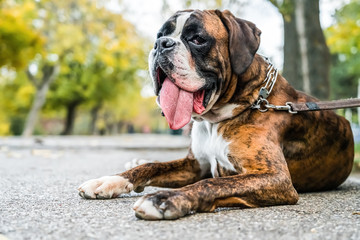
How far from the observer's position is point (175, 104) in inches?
124

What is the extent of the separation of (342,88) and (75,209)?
3713 cm

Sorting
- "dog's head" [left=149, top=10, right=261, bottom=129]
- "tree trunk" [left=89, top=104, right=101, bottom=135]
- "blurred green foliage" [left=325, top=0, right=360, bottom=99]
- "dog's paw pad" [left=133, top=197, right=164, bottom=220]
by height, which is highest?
"blurred green foliage" [left=325, top=0, right=360, bottom=99]

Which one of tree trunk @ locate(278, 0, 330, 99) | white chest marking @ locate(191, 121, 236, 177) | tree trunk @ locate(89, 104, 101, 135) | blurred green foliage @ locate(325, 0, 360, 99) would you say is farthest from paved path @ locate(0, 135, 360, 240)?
tree trunk @ locate(89, 104, 101, 135)

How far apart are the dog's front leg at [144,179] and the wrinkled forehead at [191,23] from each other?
1.19m

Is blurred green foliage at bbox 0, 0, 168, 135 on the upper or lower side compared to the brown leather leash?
upper

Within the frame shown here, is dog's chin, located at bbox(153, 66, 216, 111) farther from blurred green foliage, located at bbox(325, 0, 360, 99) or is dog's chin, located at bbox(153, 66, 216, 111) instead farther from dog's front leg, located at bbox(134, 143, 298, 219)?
blurred green foliage, located at bbox(325, 0, 360, 99)

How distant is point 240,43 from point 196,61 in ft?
1.34

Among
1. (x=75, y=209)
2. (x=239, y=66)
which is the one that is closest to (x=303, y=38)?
(x=239, y=66)

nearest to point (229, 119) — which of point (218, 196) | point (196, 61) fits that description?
point (196, 61)

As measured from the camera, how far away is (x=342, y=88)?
1417 inches

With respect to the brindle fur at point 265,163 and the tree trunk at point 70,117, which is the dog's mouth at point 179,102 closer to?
the brindle fur at point 265,163

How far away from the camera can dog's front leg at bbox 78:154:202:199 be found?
10.1 ft

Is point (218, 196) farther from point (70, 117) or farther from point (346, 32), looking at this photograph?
point (70, 117)

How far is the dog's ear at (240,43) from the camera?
124 inches
